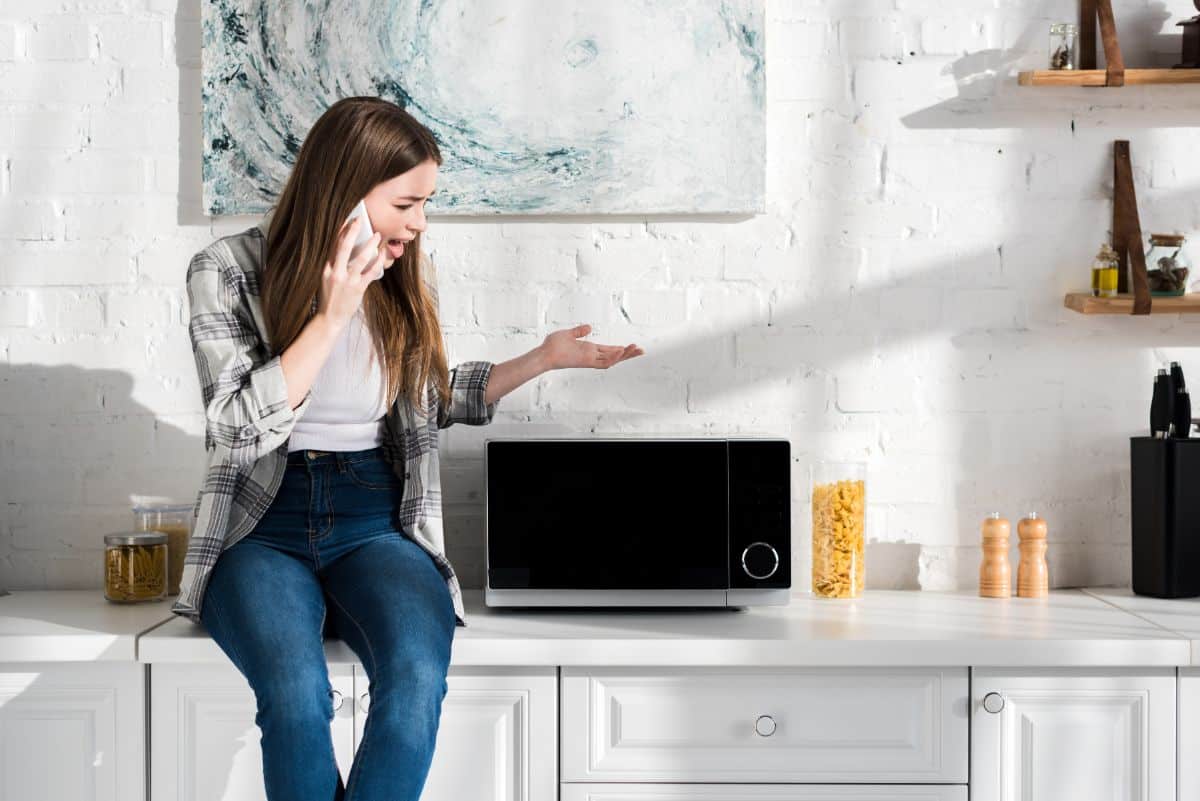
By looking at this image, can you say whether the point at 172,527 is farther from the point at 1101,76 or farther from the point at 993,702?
the point at 1101,76

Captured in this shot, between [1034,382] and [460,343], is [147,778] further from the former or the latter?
[1034,382]

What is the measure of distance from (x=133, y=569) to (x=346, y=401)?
48 centimetres

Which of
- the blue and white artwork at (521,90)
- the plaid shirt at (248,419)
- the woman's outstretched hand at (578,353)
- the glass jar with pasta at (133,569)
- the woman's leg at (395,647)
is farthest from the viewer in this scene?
the blue and white artwork at (521,90)

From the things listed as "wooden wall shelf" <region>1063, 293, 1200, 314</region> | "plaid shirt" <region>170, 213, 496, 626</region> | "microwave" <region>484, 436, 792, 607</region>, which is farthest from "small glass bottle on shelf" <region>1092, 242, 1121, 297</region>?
"plaid shirt" <region>170, 213, 496, 626</region>

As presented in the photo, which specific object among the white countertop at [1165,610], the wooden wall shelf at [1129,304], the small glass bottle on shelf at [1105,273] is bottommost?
the white countertop at [1165,610]

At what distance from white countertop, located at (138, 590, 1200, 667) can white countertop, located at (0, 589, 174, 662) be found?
0.05 meters

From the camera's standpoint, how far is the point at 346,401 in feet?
5.65

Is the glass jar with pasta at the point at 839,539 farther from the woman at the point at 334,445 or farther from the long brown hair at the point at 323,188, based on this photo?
the long brown hair at the point at 323,188

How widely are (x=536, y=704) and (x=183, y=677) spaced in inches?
18.6

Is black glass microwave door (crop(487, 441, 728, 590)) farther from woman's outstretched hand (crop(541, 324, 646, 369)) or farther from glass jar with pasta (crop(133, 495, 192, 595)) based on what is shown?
glass jar with pasta (crop(133, 495, 192, 595))

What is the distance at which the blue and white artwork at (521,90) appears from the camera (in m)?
2.02

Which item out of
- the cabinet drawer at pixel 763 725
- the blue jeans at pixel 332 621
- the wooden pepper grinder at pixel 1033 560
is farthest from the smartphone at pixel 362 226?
the wooden pepper grinder at pixel 1033 560

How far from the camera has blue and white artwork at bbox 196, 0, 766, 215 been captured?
202 centimetres

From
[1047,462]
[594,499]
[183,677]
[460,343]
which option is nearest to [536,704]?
[594,499]
